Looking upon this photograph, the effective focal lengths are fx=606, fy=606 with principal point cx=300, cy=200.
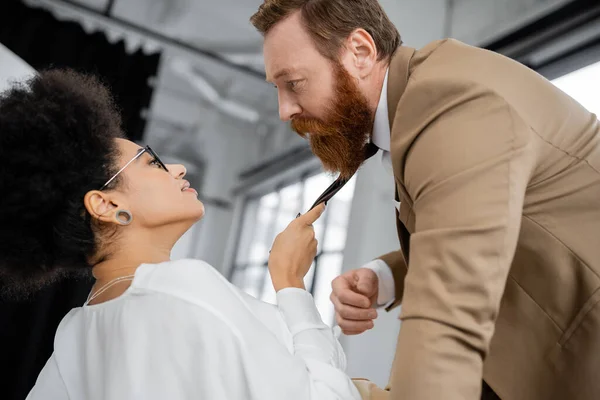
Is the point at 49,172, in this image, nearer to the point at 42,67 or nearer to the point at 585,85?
the point at 585,85

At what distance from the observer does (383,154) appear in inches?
48.8

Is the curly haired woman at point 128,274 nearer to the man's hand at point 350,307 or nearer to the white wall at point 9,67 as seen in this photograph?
the man's hand at point 350,307

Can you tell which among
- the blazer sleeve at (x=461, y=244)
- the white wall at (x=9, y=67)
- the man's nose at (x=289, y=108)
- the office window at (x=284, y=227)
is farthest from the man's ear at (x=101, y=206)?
the office window at (x=284, y=227)

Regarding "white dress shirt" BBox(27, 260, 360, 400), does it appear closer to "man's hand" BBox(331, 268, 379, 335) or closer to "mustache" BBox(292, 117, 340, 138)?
"man's hand" BBox(331, 268, 379, 335)

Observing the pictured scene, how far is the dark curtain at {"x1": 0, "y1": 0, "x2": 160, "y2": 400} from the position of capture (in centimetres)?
342

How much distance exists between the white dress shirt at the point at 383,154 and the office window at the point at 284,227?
9.53 feet

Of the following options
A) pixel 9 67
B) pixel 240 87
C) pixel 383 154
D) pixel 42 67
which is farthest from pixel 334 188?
pixel 240 87

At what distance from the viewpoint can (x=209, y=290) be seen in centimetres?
99

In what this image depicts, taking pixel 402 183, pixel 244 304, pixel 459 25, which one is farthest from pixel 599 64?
pixel 244 304

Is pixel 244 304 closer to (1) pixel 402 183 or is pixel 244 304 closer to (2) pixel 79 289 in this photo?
(1) pixel 402 183

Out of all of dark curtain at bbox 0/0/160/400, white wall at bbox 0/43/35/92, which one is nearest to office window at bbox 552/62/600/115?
white wall at bbox 0/43/35/92

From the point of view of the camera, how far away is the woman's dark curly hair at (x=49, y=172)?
1119 millimetres

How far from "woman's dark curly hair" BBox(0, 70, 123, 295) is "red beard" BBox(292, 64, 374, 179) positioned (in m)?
0.43

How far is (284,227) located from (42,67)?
9.29 ft
